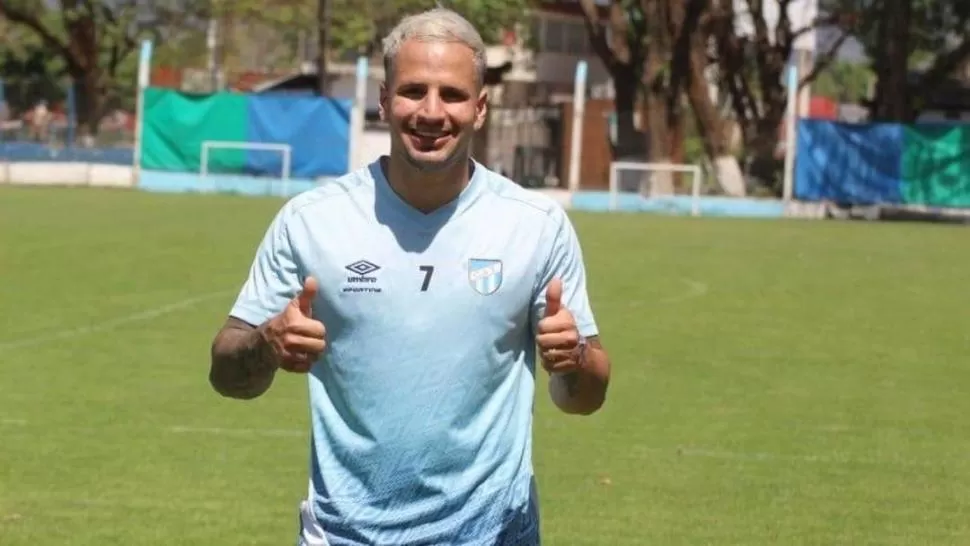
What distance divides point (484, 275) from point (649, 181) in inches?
1438

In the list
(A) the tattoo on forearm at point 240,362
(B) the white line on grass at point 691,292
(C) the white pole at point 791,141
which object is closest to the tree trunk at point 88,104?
(C) the white pole at point 791,141

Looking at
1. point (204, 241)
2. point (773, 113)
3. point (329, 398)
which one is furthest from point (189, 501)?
point (773, 113)

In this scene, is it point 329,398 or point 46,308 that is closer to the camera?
point 329,398

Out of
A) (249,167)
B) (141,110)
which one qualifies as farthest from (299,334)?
(141,110)

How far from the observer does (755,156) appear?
44.0 m

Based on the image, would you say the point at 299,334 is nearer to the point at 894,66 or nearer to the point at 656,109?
the point at 656,109

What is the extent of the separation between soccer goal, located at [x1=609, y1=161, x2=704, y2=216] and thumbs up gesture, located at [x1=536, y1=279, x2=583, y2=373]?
34.0 m

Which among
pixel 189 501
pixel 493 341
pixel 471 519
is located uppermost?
pixel 493 341

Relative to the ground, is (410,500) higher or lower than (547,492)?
higher

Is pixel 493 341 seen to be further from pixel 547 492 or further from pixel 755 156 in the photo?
pixel 755 156

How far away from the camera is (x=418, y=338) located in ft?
14.6

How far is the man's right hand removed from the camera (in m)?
4.20

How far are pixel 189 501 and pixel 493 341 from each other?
534 cm

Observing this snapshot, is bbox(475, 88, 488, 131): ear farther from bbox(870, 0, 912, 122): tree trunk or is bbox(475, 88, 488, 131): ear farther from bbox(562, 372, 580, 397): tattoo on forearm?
bbox(870, 0, 912, 122): tree trunk
